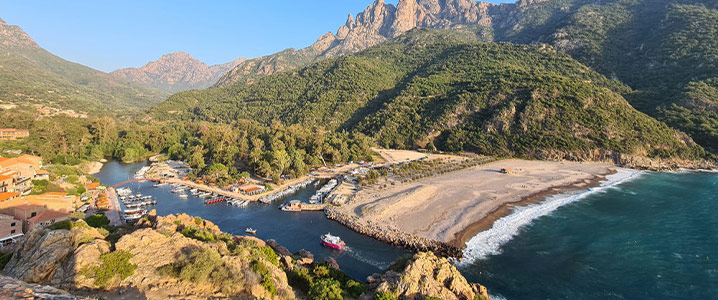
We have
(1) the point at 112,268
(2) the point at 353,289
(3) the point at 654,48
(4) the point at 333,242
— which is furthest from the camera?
(3) the point at 654,48

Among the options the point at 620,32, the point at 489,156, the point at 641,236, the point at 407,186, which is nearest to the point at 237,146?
the point at 407,186

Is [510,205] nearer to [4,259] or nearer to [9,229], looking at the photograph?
[4,259]

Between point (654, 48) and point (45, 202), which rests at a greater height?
point (654, 48)

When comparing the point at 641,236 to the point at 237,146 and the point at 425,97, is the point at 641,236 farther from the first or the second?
the point at 425,97

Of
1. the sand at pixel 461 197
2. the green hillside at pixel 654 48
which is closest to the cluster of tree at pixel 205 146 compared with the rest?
the sand at pixel 461 197

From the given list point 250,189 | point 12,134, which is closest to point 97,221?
point 250,189

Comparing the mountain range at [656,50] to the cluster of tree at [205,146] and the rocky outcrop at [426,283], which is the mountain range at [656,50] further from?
the rocky outcrop at [426,283]

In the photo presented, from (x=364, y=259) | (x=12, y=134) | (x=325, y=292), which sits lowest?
(x=364, y=259)
